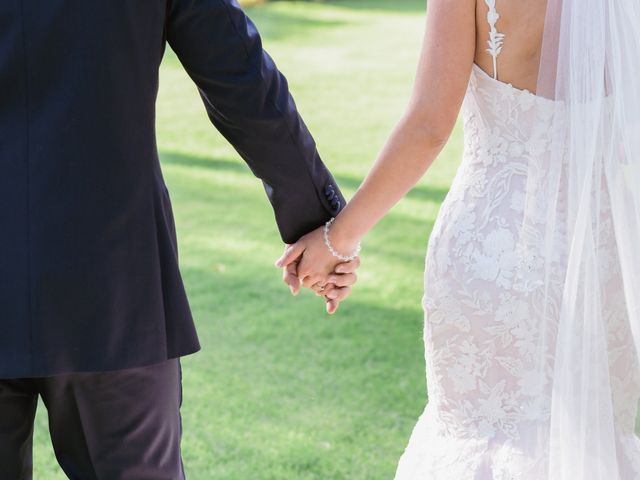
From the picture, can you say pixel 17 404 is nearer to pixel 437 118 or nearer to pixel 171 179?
pixel 437 118

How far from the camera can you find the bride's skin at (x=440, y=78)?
8.42 feet

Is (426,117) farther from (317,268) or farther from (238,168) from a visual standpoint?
(238,168)

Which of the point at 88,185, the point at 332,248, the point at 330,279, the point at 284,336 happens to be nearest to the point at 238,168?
the point at 284,336

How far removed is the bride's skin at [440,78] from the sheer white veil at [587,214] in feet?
0.19

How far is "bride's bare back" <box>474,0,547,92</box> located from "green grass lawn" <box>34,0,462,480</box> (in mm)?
1829

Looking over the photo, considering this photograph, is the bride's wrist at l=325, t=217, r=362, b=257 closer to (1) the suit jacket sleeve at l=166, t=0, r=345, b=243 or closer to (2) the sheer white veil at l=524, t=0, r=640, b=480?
(1) the suit jacket sleeve at l=166, t=0, r=345, b=243

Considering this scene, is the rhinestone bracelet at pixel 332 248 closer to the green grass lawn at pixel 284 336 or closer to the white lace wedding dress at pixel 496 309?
the white lace wedding dress at pixel 496 309

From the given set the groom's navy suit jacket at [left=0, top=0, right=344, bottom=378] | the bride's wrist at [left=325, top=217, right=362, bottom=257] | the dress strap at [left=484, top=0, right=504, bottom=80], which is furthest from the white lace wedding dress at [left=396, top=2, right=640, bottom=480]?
the groom's navy suit jacket at [left=0, top=0, right=344, bottom=378]

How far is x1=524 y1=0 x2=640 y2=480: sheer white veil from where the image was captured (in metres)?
2.55

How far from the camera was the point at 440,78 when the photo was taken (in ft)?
8.71

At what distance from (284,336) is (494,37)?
3002mm

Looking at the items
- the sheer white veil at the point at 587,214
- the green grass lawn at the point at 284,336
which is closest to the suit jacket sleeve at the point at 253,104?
the sheer white veil at the point at 587,214

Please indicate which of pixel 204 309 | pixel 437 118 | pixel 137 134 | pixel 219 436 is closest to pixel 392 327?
pixel 204 309

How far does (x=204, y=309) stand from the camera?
573 cm
